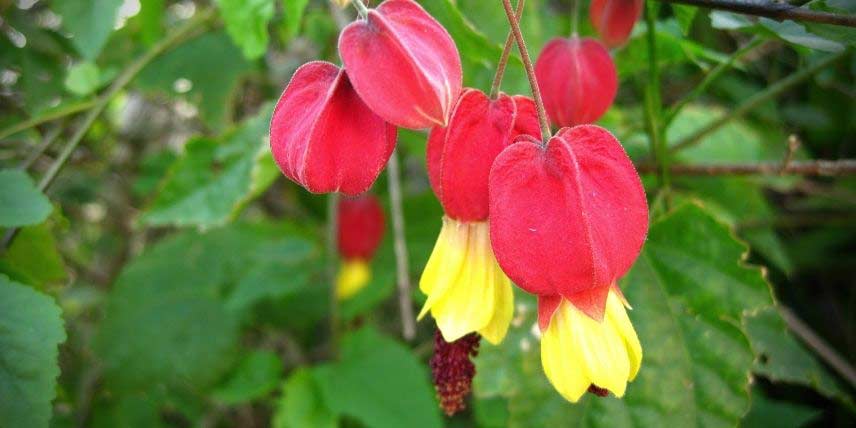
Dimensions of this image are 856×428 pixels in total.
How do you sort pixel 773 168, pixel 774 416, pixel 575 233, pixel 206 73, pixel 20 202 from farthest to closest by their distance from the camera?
pixel 206 73
pixel 774 416
pixel 773 168
pixel 20 202
pixel 575 233

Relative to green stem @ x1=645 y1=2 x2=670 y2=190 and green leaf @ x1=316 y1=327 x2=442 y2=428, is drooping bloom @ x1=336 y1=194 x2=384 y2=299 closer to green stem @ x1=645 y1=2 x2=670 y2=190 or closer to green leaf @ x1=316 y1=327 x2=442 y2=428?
green leaf @ x1=316 y1=327 x2=442 y2=428

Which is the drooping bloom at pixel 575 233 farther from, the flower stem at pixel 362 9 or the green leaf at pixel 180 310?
the green leaf at pixel 180 310

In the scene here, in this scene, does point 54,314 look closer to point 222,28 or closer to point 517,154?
point 517,154

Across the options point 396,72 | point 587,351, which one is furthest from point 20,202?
point 587,351

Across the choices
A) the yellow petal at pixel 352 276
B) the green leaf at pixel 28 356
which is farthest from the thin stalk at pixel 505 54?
the yellow petal at pixel 352 276

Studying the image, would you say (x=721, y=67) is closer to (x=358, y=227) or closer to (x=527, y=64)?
(x=527, y=64)
